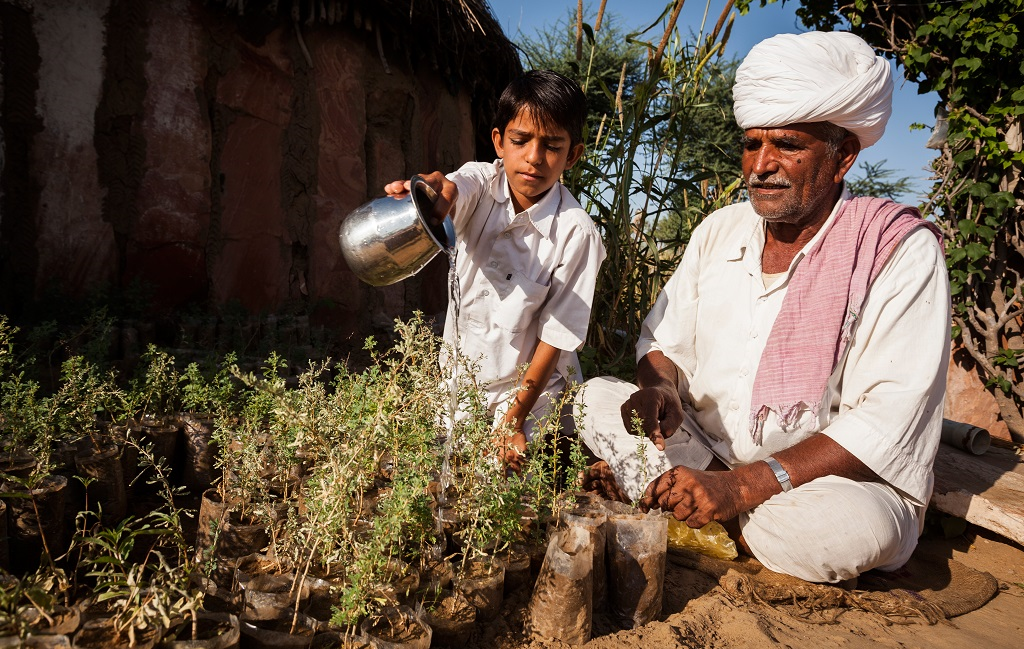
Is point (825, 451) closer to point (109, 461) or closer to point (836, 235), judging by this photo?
point (836, 235)

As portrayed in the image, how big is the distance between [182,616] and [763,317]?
6.81 ft

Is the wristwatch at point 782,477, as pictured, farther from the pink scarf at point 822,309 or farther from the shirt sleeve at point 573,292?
the shirt sleeve at point 573,292

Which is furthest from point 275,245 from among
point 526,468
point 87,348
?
point 526,468

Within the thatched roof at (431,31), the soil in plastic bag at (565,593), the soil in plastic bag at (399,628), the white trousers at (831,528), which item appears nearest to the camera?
the soil in plastic bag at (399,628)

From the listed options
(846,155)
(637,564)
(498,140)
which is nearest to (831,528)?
(637,564)

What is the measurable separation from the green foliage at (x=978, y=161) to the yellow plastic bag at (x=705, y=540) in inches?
114

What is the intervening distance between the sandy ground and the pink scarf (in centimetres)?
64

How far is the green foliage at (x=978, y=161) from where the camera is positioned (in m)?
4.08

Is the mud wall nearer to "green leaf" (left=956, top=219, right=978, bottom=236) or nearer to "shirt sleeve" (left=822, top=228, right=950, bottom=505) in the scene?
"shirt sleeve" (left=822, top=228, right=950, bottom=505)

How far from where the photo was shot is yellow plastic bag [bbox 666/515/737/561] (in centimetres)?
245

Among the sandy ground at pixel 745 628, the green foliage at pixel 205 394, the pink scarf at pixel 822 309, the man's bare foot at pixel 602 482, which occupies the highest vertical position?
the pink scarf at pixel 822 309

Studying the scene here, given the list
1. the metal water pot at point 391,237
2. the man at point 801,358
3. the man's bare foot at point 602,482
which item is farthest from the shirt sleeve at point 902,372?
the metal water pot at point 391,237

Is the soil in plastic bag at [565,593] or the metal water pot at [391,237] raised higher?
the metal water pot at [391,237]

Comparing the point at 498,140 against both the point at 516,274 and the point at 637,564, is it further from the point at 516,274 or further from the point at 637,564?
the point at 637,564
